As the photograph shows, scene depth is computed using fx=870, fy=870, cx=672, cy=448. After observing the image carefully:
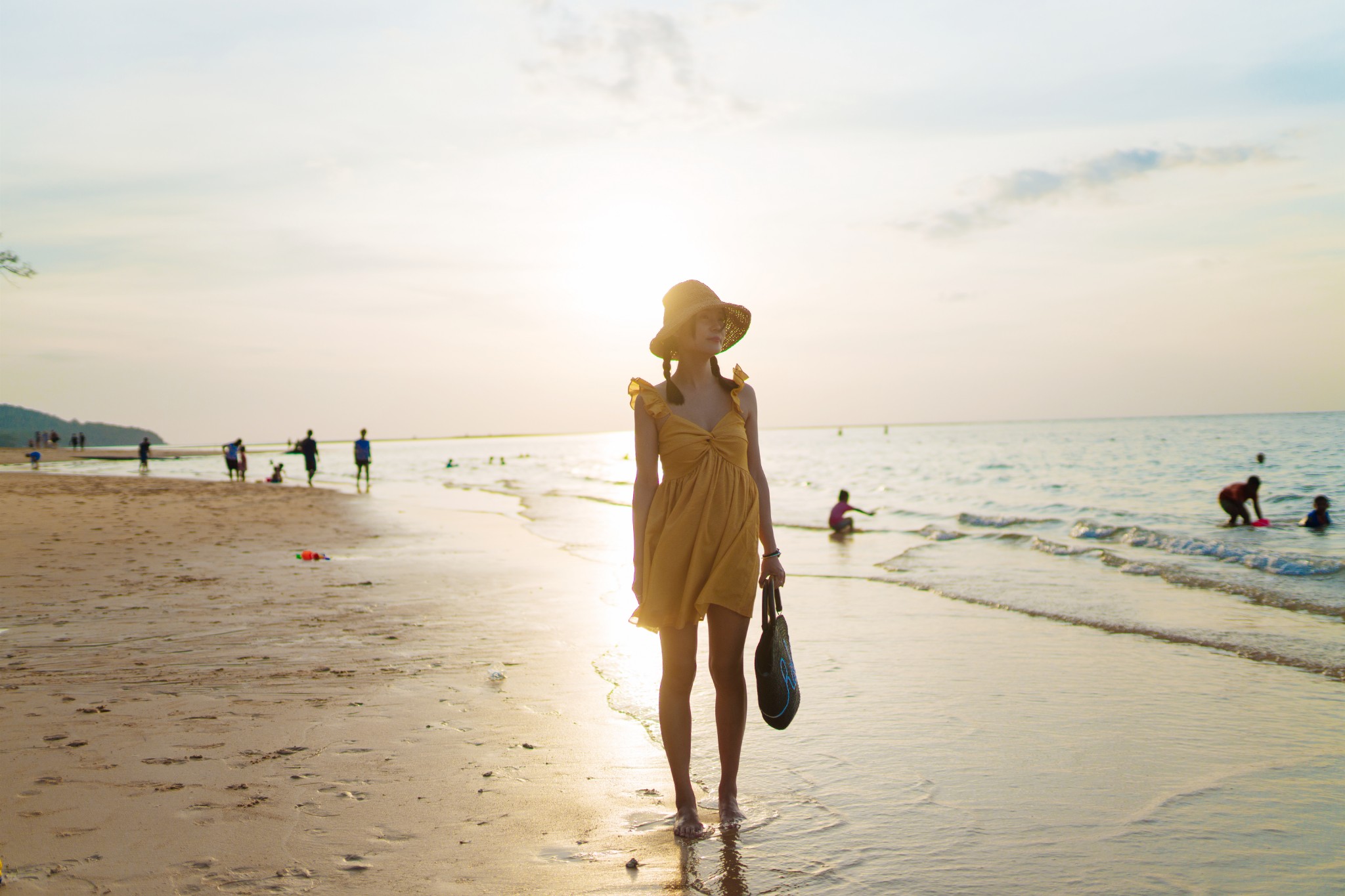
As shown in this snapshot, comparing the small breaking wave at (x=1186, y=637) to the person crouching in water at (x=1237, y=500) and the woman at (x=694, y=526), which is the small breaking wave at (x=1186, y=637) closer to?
the woman at (x=694, y=526)

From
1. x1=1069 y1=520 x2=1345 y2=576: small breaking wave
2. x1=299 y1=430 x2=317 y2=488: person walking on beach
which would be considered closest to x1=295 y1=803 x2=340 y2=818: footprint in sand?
x1=1069 y1=520 x2=1345 y2=576: small breaking wave

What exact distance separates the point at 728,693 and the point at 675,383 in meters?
1.27

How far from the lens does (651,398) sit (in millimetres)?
3424

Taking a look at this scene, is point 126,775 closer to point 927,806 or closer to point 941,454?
point 927,806

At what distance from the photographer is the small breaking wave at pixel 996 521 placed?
66.3 feet

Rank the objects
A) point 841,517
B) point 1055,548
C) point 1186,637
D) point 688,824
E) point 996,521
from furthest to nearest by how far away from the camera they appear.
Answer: point 996,521
point 841,517
point 1055,548
point 1186,637
point 688,824

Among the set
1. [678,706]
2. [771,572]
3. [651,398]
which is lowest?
[678,706]

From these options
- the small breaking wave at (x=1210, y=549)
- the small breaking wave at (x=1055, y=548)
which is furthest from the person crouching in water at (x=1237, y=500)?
the small breaking wave at (x=1055, y=548)

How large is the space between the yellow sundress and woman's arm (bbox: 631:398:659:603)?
23mm

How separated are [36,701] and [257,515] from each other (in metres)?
15.2

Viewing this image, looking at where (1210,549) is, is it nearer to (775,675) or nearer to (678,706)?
(775,675)

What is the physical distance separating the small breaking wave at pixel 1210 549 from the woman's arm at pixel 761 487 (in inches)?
443

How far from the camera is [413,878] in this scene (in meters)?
2.93

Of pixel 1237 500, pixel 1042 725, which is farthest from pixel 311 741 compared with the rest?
pixel 1237 500
